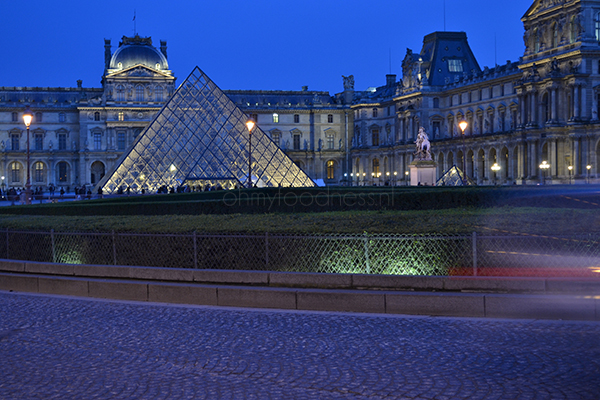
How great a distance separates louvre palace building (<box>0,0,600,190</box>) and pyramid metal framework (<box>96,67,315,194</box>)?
11.7m

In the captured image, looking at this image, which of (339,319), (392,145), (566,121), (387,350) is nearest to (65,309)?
(339,319)

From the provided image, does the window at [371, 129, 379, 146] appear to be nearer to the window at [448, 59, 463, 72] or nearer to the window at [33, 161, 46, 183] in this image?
the window at [448, 59, 463, 72]

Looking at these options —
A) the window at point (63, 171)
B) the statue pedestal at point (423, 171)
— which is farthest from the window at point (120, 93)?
the statue pedestal at point (423, 171)

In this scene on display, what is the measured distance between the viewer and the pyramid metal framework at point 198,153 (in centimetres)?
4022

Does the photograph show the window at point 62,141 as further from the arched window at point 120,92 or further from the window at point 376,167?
the window at point 376,167

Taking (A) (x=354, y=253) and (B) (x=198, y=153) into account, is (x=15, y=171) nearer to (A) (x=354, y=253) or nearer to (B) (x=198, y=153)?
(B) (x=198, y=153)

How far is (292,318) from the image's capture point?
8.50m

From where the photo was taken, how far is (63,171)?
88.1 metres

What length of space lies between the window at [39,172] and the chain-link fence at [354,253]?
80868mm

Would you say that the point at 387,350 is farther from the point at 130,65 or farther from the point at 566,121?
the point at 130,65

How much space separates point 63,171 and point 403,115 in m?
45.2

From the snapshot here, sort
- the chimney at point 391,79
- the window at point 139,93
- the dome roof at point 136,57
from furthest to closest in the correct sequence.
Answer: the chimney at point 391,79 → the window at point 139,93 → the dome roof at point 136,57

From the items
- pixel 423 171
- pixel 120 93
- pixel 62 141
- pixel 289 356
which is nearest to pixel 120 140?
pixel 120 93

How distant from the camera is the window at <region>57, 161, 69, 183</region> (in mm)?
87312
